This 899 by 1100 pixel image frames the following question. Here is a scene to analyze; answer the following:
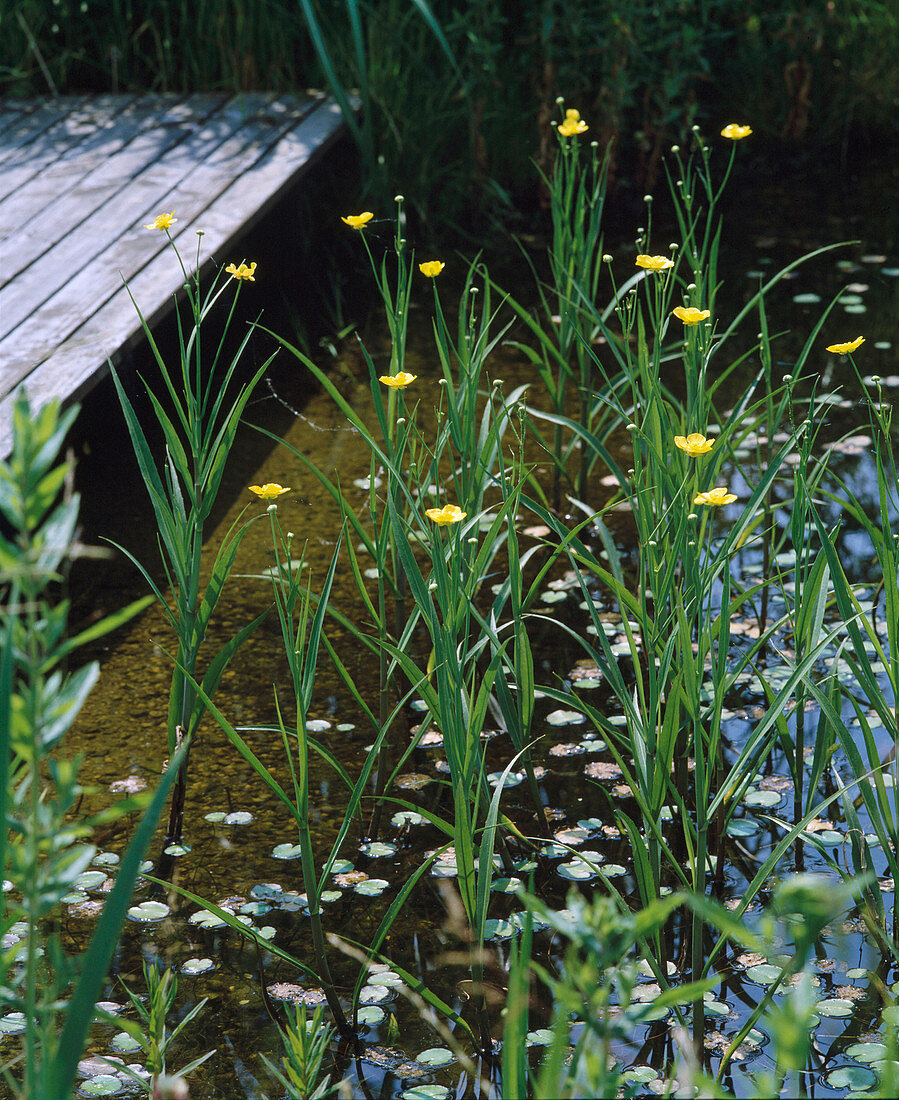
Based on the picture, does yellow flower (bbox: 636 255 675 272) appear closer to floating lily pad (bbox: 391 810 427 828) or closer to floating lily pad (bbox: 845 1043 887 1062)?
floating lily pad (bbox: 391 810 427 828)

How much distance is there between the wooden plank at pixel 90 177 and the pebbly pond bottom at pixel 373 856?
2.65ft

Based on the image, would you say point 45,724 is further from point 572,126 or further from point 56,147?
point 56,147

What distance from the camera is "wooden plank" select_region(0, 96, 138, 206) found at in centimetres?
349

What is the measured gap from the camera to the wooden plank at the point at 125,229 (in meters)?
2.77

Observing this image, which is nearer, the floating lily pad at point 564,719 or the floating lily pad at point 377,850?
the floating lily pad at point 377,850

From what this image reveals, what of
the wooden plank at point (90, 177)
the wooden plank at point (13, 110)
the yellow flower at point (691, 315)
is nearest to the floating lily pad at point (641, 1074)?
the yellow flower at point (691, 315)

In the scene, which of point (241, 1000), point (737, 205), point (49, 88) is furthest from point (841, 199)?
point (241, 1000)

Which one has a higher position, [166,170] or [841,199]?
[166,170]

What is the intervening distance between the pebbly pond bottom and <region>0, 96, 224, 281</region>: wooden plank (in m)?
0.81

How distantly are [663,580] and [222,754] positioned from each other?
0.89 meters

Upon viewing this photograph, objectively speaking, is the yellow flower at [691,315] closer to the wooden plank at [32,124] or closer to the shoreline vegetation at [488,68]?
the shoreline vegetation at [488,68]

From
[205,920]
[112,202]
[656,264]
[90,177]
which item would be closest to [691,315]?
[656,264]

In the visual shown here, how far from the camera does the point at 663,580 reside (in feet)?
4.96

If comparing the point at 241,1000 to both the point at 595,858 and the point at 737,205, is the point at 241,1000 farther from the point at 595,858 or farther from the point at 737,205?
the point at 737,205
